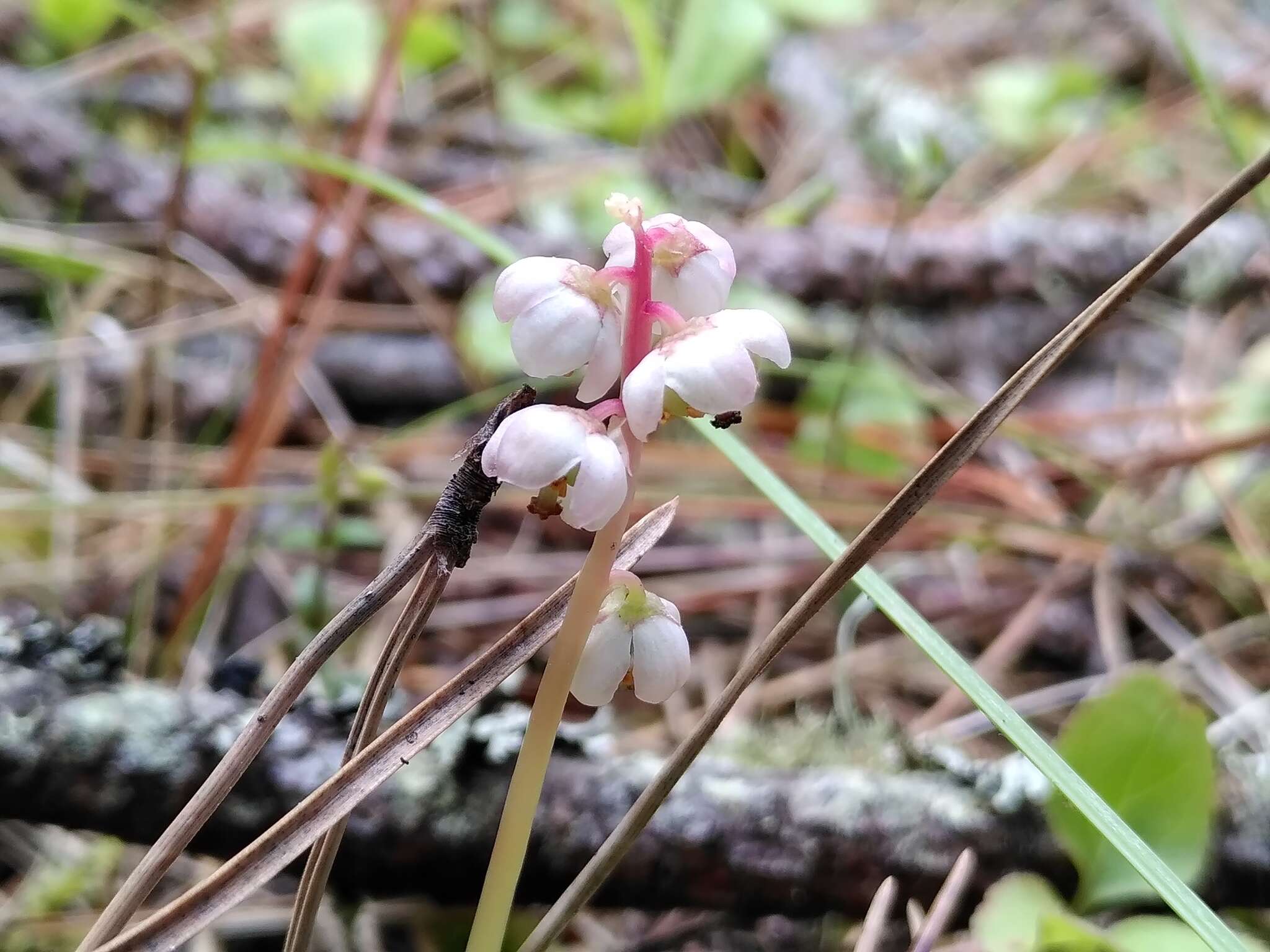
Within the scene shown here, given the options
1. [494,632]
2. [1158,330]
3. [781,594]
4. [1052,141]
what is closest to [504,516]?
[494,632]

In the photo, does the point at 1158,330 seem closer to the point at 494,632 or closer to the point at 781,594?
the point at 781,594

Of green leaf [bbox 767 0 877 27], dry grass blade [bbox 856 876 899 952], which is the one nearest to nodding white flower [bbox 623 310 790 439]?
dry grass blade [bbox 856 876 899 952]

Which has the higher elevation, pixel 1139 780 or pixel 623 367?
pixel 623 367

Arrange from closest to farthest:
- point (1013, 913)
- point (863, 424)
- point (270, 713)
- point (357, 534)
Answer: point (270, 713) → point (1013, 913) → point (357, 534) → point (863, 424)

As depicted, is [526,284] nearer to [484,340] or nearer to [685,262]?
[685,262]

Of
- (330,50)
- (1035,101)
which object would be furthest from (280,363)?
(1035,101)

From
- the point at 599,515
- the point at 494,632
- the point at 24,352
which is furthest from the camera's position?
the point at 24,352

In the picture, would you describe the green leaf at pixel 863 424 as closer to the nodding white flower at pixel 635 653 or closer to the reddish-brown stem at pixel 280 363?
the reddish-brown stem at pixel 280 363
